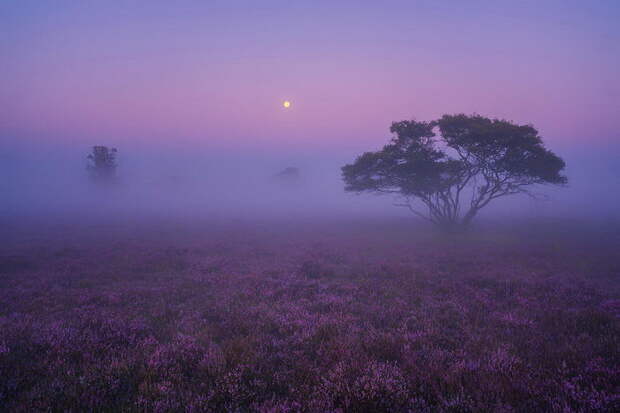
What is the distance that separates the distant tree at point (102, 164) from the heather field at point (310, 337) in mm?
73176

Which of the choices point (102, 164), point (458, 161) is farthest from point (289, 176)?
point (458, 161)

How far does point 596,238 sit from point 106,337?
108ft

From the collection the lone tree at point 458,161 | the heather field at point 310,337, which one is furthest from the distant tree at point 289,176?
the heather field at point 310,337

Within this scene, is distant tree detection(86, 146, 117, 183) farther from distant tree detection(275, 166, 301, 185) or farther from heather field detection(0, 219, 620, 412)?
heather field detection(0, 219, 620, 412)

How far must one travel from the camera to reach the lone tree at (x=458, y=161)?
2342 cm

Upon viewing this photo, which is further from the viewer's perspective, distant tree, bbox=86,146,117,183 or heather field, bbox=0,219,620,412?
distant tree, bbox=86,146,117,183

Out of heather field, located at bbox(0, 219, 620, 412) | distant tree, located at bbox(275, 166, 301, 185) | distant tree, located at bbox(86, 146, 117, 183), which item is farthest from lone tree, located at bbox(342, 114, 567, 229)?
distant tree, located at bbox(275, 166, 301, 185)

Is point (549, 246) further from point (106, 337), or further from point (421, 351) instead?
point (106, 337)

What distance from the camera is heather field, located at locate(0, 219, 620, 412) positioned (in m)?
3.76

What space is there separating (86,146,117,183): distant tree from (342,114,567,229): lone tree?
7387 centimetres

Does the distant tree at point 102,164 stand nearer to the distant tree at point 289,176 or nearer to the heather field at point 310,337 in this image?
the distant tree at point 289,176

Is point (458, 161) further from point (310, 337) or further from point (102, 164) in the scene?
point (102, 164)

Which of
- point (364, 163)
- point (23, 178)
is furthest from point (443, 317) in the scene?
point (23, 178)

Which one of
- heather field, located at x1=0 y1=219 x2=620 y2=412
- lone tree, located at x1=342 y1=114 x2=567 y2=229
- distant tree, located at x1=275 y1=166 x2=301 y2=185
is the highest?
distant tree, located at x1=275 y1=166 x2=301 y2=185
